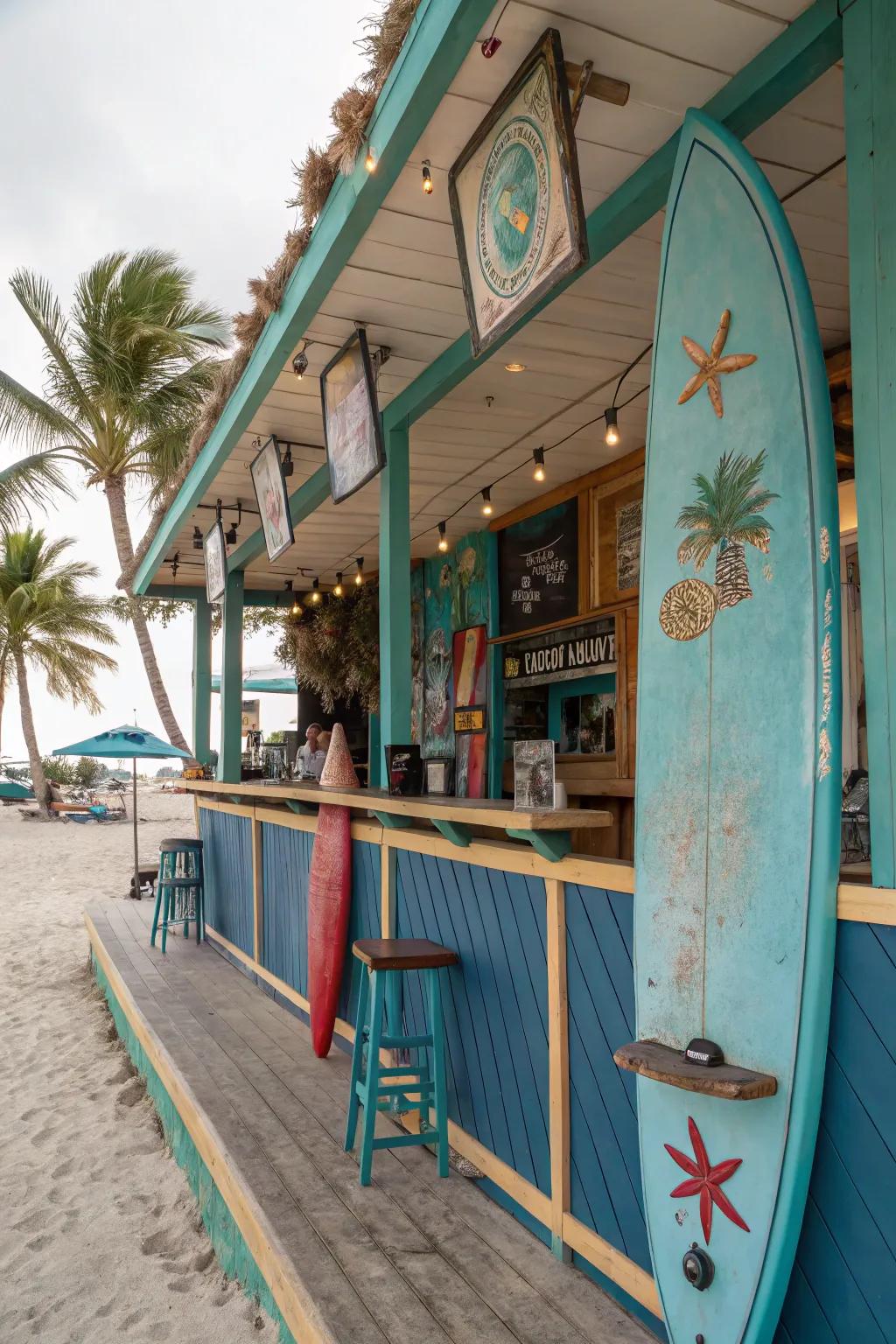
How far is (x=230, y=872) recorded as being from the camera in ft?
24.1

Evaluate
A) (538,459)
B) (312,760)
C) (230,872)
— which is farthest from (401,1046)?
(230,872)

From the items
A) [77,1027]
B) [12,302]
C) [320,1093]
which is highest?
[12,302]

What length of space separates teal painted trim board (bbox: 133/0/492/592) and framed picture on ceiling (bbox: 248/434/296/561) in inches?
10.2

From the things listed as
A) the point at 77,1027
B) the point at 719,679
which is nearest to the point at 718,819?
the point at 719,679

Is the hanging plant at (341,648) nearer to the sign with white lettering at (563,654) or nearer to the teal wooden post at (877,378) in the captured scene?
the sign with white lettering at (563,654)

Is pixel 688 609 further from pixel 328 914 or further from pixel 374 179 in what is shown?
pixel 328 914

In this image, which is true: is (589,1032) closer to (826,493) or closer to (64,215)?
(826,493)

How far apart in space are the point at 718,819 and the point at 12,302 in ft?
54.1

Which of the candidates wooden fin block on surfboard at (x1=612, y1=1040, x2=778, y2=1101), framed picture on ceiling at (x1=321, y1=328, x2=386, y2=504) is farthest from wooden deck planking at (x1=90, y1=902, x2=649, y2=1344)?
framed picture on ceiling at (x1=321, y1=328, x2=386, y2=504)

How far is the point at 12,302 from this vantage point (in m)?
15.5

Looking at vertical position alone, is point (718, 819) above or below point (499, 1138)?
above

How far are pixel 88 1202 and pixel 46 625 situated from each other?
64.6 feet

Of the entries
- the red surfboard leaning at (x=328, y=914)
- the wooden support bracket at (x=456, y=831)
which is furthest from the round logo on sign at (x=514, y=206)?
the red surfboard leaning at (x=328, y=914)

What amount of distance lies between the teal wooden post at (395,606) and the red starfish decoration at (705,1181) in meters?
2.63
